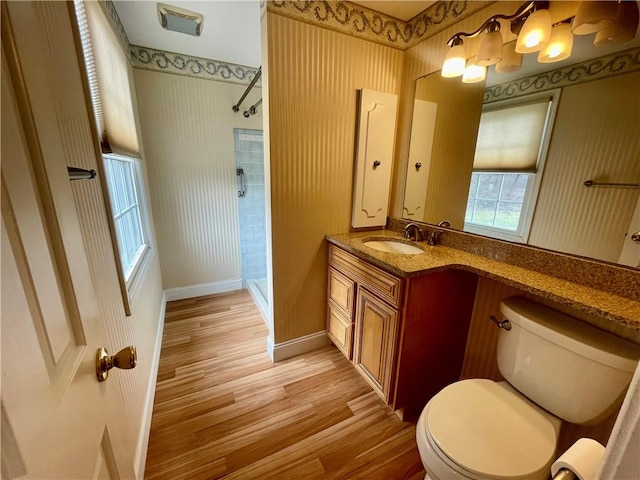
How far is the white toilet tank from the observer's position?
2.87 ft

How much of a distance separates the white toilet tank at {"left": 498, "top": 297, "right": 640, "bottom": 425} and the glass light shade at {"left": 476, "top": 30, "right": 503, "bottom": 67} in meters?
1.13

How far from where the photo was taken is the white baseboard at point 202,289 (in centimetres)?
274

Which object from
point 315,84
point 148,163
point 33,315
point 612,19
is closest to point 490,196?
point 612,19

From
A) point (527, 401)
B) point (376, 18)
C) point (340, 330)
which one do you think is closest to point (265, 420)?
point (340, 330)

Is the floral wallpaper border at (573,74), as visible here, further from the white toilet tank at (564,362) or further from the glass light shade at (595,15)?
the white toilet tank at (564,362)

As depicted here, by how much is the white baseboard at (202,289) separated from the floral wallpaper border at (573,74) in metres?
2.82

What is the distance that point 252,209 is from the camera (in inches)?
116

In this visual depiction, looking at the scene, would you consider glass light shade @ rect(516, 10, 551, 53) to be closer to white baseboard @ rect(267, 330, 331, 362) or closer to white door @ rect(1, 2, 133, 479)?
white door @ rect(1, 2, 133, 479)

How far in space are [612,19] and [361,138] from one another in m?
1.13

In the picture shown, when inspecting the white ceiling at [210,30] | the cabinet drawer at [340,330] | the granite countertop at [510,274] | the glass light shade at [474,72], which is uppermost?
the white ceiling at [210,30]

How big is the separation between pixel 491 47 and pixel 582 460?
152 centimetres

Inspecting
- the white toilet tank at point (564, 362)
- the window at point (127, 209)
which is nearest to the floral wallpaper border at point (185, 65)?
the window at point (127, 209)

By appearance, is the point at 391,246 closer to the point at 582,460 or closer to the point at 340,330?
the point at 340,330

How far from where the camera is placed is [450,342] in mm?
1483
